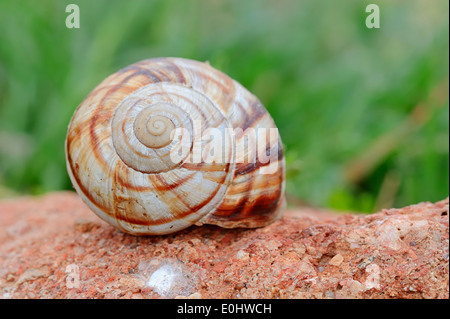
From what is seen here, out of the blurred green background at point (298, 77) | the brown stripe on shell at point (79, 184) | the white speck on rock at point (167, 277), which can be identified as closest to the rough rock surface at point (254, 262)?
the white speck on rock at point (167, 277)

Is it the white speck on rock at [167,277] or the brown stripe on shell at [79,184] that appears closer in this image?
the white speck on rock at [167,277]

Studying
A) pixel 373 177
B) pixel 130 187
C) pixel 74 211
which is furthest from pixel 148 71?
pixel 373 177

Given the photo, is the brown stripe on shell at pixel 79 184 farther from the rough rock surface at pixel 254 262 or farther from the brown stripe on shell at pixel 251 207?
the brown stripe on shell at pixel 251 207

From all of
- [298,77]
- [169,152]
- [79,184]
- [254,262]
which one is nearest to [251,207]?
[254,262]

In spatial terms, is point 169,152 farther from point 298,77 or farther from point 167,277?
point 298,77

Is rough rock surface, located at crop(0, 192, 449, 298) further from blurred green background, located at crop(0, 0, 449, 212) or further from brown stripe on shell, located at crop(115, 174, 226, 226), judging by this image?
blurred green background, located at crop(0, 0, 449, 212)
